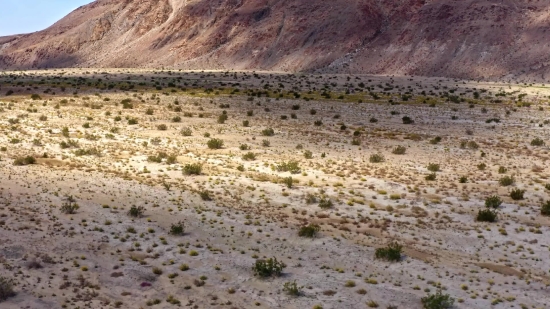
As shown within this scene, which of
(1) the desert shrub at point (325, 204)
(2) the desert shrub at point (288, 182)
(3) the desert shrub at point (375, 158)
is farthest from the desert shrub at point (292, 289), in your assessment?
(3) the desert shrub at point (375, 158)

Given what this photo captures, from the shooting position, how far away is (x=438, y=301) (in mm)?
11523

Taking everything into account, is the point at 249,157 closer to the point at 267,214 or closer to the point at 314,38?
the point at 267,214

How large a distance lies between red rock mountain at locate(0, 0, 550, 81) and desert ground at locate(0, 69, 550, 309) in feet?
227

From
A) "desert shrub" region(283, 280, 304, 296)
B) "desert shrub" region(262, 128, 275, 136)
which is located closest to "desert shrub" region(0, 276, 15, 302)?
"desert shrub" region(283, 280, 304, 296)

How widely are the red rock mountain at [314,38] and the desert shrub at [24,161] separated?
79734mm

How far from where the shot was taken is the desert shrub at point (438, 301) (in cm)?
1148

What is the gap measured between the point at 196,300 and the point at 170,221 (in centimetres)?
505

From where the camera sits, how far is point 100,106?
40.4m

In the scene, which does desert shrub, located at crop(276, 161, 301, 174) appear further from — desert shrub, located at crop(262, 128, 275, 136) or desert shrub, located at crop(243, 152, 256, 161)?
desert shrub, located at crop(262, 128, 275, 136)

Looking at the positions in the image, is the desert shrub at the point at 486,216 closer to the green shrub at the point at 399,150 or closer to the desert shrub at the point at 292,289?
the desert shrub at the point at 292,289

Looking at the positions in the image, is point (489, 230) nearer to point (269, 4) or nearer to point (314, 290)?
A: point (314, 290)

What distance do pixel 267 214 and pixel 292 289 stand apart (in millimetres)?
5502

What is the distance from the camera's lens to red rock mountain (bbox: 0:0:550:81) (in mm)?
98250

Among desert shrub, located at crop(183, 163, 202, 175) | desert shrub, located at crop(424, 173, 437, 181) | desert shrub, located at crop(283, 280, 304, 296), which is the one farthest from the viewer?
desert shrub, located at crop(183, 163, 202, 175)
